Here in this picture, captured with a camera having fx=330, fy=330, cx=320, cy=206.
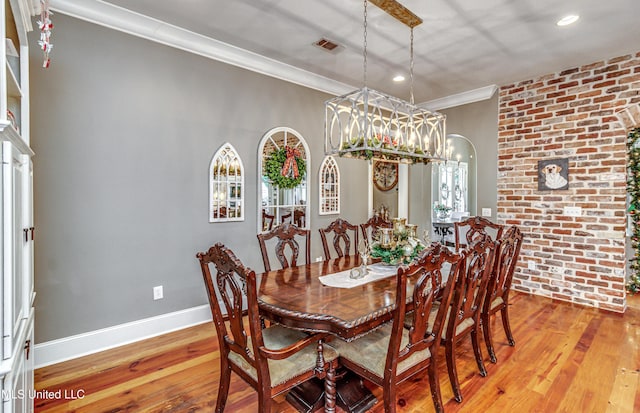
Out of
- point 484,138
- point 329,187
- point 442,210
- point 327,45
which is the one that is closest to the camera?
point 327,45

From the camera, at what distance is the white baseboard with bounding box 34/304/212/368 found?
248 cm

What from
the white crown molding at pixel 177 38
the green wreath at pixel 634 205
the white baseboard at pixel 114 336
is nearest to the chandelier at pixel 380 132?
the white crown molding at pixel 177 38

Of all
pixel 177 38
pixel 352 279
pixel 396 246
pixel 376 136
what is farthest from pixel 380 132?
pixel 177 38

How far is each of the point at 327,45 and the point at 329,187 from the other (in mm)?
1776

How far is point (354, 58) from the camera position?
11.8 feet

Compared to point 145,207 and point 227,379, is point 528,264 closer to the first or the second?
point 227,379

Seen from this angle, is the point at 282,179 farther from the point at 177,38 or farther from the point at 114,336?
the point at 114,336

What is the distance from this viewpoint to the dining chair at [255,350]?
147 centimetres

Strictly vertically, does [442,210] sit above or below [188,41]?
below

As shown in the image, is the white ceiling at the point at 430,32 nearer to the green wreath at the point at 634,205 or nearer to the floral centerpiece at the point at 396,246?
the green wreath at the point at 634,205

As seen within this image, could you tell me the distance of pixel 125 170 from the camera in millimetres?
2805

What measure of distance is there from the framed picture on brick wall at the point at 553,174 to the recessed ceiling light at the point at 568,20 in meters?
1.75

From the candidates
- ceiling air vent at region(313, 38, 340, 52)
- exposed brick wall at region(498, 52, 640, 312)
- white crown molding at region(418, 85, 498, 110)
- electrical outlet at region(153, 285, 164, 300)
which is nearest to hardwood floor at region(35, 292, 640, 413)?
electrical outlet at region(153, 285, 164, 300)

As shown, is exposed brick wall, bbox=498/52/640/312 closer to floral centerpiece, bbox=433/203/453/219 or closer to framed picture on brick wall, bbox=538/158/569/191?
framed picture on brick wall, bbox=538/158/569/191
